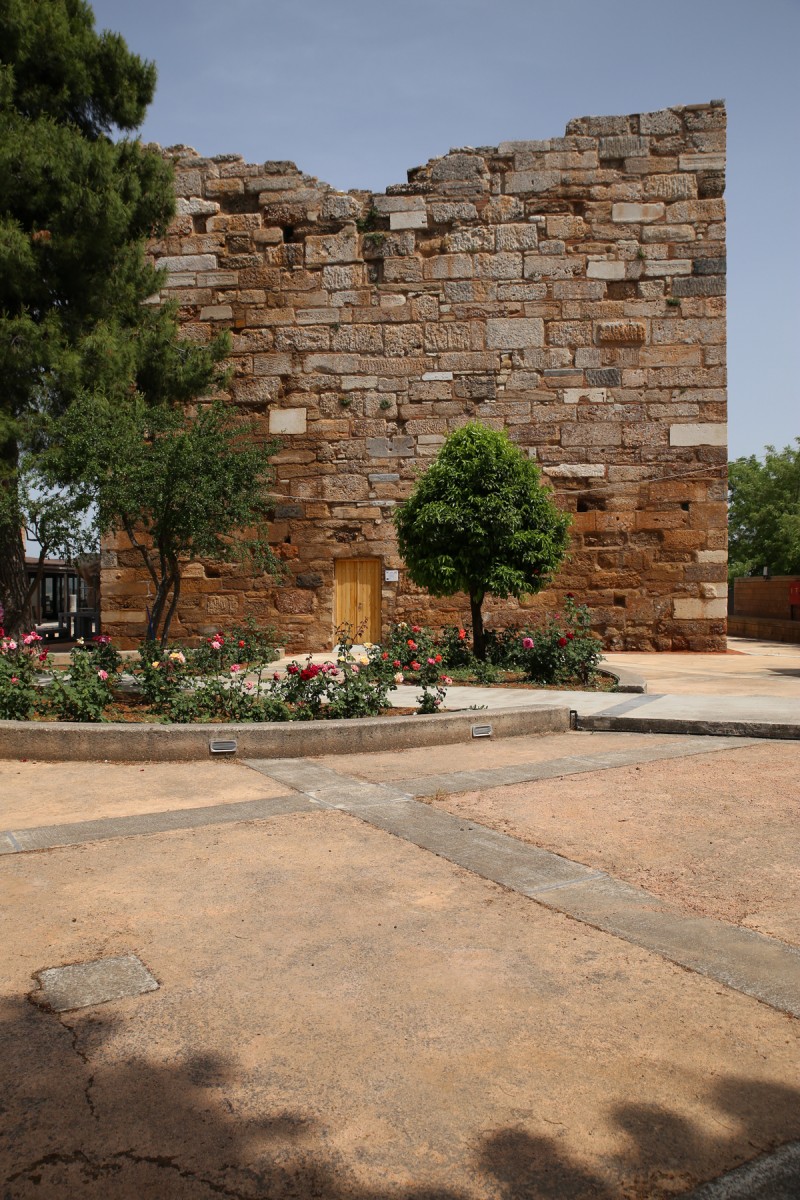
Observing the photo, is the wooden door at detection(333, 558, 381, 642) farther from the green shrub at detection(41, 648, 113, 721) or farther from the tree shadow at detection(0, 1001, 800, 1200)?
the tree shadow at detection(0, 1001, 800, 1200)

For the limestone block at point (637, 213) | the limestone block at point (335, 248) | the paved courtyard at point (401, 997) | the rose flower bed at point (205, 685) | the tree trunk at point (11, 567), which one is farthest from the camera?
the limestone block at point (335, 248)

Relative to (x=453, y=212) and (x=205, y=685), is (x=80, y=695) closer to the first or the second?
(x=205, y=685)

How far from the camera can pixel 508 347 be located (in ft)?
46.4

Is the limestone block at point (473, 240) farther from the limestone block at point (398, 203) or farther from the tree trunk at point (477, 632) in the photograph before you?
the tree trunk at point (477, 632)

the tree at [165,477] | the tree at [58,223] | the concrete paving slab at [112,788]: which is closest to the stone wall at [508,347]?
the tree at [58,223]

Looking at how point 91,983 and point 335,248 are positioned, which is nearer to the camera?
point 91,983

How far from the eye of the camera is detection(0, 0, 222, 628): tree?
9.81m

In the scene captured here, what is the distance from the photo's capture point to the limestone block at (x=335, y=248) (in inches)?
566

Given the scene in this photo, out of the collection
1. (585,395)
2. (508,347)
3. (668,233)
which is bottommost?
(585,395)

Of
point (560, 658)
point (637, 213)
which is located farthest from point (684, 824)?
point (637, 213)

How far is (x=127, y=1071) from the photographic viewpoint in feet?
Result: 7.39

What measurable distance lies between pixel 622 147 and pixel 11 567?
10.8 m

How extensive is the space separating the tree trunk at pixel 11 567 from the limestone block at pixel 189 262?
5.87 meters

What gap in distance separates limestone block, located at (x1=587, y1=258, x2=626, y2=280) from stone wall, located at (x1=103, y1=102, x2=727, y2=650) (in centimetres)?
3
